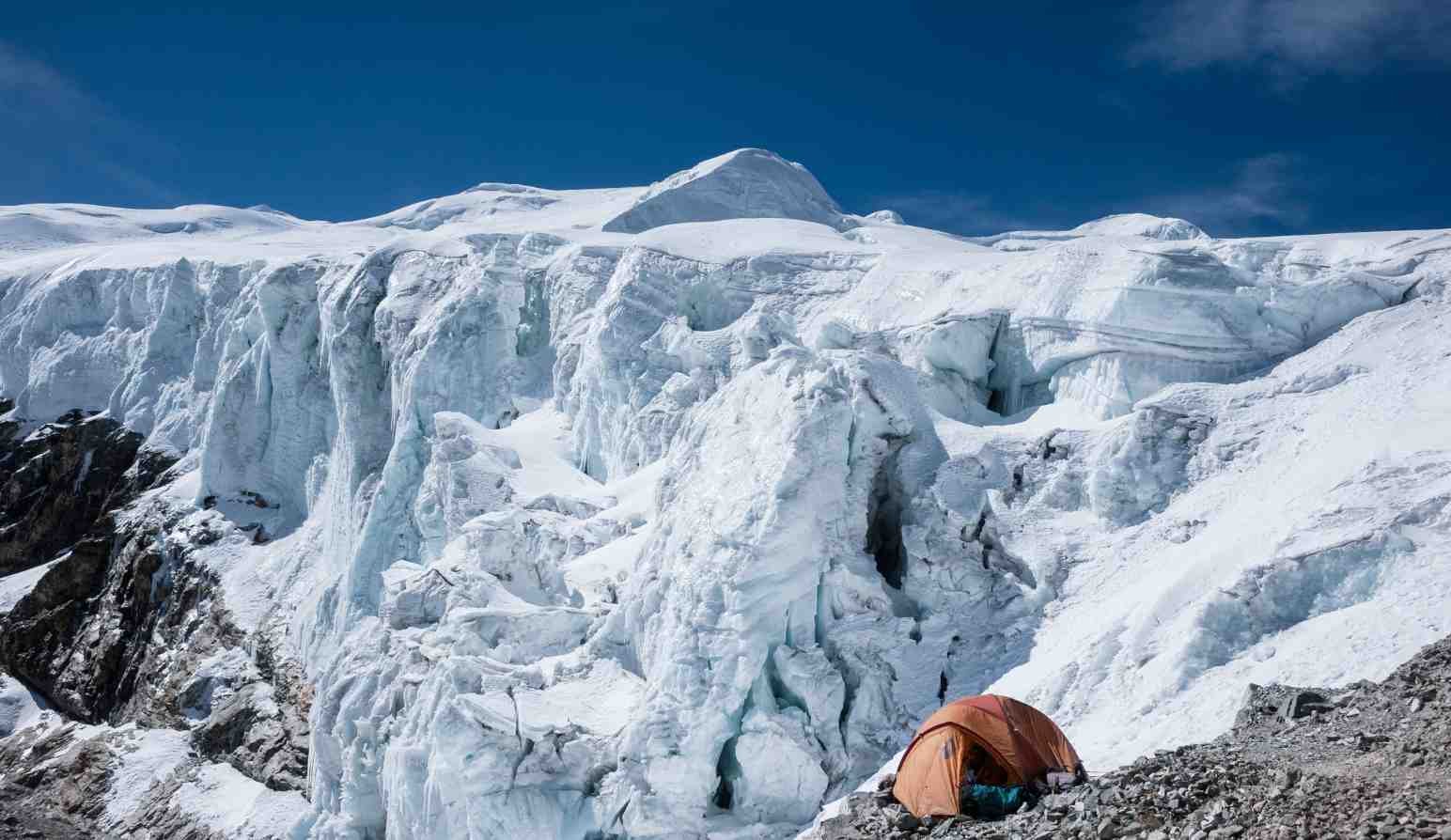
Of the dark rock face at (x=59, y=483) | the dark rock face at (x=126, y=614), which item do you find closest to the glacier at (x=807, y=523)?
the dark rock face at (x=126, y=614)

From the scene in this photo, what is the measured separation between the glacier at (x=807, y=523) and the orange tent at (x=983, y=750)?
39.6 inches

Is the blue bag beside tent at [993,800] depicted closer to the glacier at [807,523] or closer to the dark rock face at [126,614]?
the glacier at [807,523]

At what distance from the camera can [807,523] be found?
17.3 m

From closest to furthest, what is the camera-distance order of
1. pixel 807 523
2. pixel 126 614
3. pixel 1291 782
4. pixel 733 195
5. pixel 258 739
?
pixel 1291 782, pixel 807 523, pixel 258 739, pixel 126 614, pixel 733 195

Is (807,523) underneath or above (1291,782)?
above

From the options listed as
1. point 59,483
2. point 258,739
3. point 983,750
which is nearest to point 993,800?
point 983,750

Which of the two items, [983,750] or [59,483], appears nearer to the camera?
[983,750]

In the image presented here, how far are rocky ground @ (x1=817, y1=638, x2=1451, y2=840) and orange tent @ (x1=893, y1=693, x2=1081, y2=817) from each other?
331 mm

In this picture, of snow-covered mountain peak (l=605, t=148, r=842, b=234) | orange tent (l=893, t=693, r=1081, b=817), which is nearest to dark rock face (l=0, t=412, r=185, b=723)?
snow-covered mountain peak (l=605, t=148, r=842, b=234)

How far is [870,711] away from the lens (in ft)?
53.6

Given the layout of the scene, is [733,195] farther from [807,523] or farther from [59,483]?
[807,523]

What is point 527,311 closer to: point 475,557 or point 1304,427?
point 475,557

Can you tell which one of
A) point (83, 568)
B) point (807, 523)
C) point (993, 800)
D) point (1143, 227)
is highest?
point (1143, 227)

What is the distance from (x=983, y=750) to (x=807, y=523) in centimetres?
569
